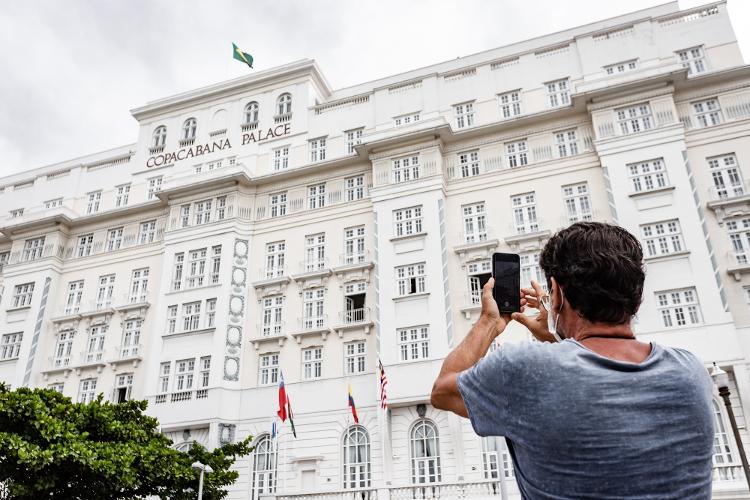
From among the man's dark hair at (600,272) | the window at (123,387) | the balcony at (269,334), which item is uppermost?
the balcony at (269,334)

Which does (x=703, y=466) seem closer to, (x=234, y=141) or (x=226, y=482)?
(x=226, y=482)

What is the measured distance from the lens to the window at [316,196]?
32.4m

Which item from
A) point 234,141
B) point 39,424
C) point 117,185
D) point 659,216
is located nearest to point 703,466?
point 39,424

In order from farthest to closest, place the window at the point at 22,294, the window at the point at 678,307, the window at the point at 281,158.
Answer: the window at the point at 22,294 < the window at the point at 281,158 < the window at the point at 678,307

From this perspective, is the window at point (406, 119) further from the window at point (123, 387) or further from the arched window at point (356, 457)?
the window at point (123, 387)

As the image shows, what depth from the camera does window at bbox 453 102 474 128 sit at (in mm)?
31812

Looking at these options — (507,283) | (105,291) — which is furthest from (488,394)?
(105,291)

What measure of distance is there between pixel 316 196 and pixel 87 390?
15.7 meters

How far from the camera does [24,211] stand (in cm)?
3950

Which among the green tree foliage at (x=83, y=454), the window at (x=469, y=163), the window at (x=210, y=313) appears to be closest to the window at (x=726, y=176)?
Answer: the window at (x=469, y=163)

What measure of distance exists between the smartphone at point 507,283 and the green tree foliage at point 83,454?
646 inches

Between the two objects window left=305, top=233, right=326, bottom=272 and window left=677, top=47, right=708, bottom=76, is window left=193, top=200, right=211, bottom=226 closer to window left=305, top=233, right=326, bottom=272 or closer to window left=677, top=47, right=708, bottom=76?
window left=305, top=233, right=326, bottom=272

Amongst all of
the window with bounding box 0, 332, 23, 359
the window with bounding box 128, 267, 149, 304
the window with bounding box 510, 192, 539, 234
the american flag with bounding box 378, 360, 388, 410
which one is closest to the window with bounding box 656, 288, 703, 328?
the window with bounding box 510, 192, 539, 234

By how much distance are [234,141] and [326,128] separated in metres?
5.86
